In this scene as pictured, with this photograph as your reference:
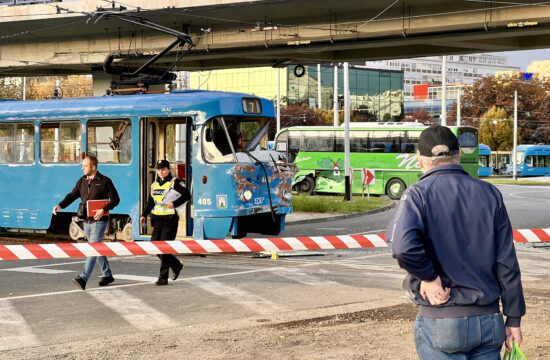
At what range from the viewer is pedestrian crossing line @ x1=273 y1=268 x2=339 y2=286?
12383 mm

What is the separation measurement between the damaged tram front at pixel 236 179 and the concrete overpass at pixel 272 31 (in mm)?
9099

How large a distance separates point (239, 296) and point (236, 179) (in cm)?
559

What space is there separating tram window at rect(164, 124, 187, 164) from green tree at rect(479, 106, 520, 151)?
7352 centimetres

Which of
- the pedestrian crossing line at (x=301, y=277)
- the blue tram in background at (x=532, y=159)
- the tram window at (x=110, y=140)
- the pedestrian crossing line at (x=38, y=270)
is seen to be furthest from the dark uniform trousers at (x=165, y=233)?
the blue tram in background at (x=532, y=159)

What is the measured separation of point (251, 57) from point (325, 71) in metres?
86.8

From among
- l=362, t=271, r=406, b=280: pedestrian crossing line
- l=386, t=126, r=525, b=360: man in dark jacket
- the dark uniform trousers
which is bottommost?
l=362, t=271, r=406, b=280: pedestrian crossing line

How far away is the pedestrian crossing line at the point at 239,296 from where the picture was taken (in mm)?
10219

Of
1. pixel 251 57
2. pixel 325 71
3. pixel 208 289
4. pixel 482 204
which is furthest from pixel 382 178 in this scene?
pixel 325 71

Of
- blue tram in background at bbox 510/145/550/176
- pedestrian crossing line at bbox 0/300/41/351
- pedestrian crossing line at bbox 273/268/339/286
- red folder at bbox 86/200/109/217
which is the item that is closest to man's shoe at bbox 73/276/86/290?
red folder at bbox 86/200/109/217

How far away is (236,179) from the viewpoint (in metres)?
16.5

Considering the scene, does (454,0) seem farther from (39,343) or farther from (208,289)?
(39,343)

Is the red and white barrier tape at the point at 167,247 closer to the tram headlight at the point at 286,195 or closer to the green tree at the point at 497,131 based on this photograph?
the tram headlight at the point at 286,195

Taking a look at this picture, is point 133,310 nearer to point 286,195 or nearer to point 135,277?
point 135,277

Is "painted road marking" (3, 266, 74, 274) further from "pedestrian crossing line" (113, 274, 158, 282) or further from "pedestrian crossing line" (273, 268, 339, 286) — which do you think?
"pedestrian crossing line" (273, 268, 339, 286)
